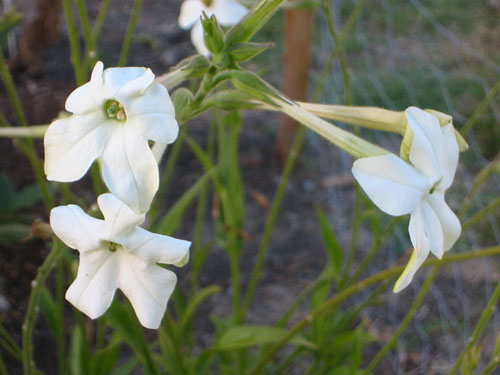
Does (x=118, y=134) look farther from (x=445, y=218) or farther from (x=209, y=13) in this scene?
(x=209, y=13)

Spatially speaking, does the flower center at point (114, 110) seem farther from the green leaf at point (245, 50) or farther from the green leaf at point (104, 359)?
the green leaf at point (104, 359)

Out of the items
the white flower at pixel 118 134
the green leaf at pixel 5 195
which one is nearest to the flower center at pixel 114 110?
the white flower at pixel 118 134

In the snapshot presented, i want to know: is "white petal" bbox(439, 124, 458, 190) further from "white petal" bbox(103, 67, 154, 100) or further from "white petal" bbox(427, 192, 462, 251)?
"white petal" bbox(103, 67, 154, 100)

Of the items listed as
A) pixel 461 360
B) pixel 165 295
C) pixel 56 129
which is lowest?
pixel 461 360

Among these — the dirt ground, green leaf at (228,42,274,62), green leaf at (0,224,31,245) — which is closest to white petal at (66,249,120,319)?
green leaf at (228,42,274,62)

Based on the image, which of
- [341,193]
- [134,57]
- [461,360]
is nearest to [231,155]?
[461,360]

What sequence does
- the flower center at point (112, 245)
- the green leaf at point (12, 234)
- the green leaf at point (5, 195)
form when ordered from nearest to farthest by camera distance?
the flower center at point (112, 245), the green leaf at point (12, 234), the green leaf at point (5, 195)

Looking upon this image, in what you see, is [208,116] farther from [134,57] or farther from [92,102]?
[92,102]

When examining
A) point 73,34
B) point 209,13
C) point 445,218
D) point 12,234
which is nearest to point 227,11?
point 209,13
